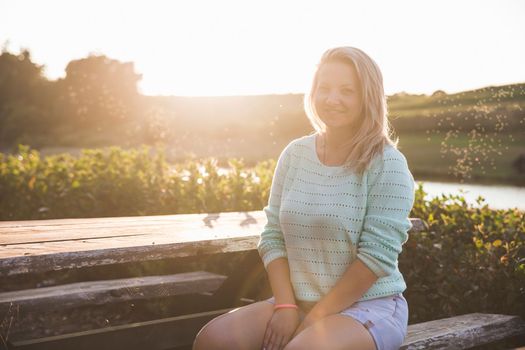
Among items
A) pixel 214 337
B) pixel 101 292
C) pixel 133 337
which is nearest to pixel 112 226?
pixel 101 292

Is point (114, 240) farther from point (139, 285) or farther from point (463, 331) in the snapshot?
point (463, 331)

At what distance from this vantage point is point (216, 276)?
177 inches

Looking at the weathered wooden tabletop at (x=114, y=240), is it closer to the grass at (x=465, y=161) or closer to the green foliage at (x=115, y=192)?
the green foliage at (x=115, y=192)

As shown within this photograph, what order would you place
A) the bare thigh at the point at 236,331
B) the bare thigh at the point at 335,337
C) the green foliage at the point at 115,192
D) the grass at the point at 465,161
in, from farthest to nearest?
the grass at the point at 465,161 < the green foliage at the point at 115,192 < the bare thigh at the point at 236,331 < the bare thigh at the point at 335,337

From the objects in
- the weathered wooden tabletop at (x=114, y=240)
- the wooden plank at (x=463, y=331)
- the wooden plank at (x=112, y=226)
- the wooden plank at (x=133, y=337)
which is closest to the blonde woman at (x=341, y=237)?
the wooden plank at (x=463, y=331)

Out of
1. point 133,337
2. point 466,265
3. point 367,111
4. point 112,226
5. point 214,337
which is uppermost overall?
point 367,111

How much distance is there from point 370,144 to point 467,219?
104 inches

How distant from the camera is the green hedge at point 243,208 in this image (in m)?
4.02

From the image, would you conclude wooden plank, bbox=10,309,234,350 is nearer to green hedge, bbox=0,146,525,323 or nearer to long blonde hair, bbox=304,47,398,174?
green hedge, bbox=0,146,525,323

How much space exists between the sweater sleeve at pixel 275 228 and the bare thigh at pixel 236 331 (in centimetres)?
29

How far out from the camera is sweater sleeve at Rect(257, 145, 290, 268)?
2773 millimetres

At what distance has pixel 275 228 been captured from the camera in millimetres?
2828

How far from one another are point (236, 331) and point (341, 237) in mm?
587

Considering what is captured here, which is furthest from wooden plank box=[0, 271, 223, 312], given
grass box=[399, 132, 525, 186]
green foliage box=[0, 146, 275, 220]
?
grass box=[399, 132, 525, 186]
